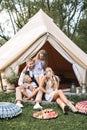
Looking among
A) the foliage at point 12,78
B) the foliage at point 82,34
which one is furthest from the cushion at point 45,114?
the foliage at point 82,34

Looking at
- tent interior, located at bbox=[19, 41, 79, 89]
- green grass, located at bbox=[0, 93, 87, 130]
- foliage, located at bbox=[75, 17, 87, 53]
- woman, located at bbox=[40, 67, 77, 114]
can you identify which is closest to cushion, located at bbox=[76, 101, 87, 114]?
green grass, located at bbox=[0, 93, 87, 130]

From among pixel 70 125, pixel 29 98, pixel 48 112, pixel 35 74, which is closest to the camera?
pixel 70 125

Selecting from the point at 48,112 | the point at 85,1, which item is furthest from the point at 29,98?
the point at 85,1

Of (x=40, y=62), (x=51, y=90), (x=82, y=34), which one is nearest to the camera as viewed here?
(x=51, y=90)

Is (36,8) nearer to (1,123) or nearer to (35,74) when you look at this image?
(35,74)

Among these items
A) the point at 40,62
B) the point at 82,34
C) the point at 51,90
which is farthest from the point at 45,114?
the point at 82,34

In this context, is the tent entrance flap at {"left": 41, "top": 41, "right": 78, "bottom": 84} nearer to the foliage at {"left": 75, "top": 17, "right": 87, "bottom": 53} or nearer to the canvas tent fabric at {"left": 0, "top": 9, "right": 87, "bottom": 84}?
the canvas tent fabric at {"left": 0, "top": 9, "right": 87, "bottom": 84}

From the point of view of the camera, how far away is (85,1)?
22781 millimetres

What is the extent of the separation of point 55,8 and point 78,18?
1510 mm

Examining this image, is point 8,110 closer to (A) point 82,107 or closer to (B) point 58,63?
(A) point 82,107

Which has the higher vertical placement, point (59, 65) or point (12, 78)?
point (59, 65)

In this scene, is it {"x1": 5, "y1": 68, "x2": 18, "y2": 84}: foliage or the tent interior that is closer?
{"x1": 5, "y1": 68, "x2": 18, "y2": 84}: foliage

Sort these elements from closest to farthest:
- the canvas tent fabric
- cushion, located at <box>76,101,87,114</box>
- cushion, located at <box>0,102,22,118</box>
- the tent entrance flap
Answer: cushion, located at <box>0,102,22,118</box> → cushion, located at <box>76,101,87,114</box> → the canvas tent fabric → the tent entrance flap

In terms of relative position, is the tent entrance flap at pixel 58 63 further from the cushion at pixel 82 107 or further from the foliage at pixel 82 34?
the foliage at pixel 82 34
